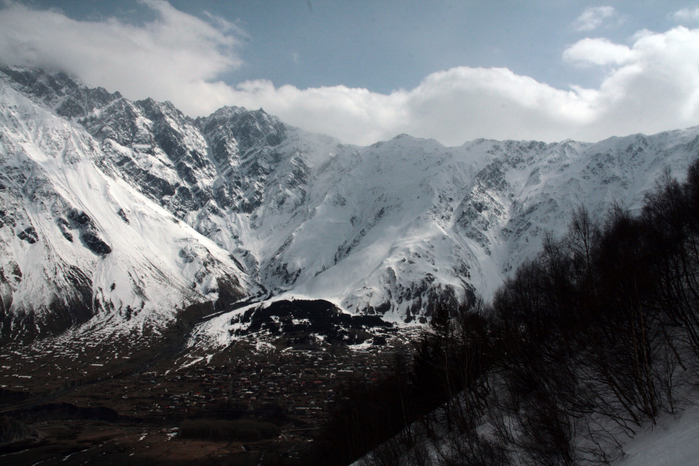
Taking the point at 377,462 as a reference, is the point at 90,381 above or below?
above

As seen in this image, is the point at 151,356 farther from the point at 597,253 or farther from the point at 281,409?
the point at 597,253

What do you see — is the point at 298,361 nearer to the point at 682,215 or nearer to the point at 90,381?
the point at 90,381

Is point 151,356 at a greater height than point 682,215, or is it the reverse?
point 151,356

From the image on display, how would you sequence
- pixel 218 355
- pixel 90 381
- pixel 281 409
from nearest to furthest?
pixel 281 409
pixel 90 381
pixel 218 355

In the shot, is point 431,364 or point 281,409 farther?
point 281,409

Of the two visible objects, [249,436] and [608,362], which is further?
[249,436]

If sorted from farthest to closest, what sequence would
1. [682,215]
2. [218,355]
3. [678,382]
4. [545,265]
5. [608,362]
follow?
[218,355] → [545,265] → [682,215] → [608,362] → [678,382]

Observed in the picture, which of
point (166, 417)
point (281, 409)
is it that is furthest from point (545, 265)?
point (166, 417)

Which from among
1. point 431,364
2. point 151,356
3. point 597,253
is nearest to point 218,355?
point 151,356

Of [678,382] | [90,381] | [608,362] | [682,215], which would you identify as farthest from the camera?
[90,381]

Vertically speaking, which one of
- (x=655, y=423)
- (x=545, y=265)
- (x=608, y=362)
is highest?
(x=545, y=265)
